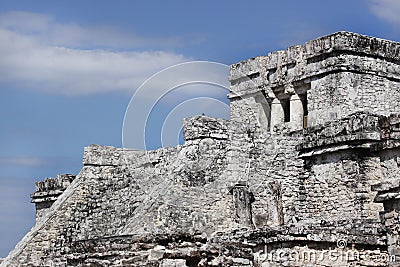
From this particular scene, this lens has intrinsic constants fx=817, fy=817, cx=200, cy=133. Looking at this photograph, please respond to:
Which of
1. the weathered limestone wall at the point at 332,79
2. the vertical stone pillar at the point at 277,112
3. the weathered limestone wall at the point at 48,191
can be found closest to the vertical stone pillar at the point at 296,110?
the weathered limestone wall at the point at 332,79

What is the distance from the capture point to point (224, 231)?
52.2 feet

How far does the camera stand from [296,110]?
65.5ft

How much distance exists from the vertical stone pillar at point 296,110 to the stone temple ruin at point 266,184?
28 millimetres

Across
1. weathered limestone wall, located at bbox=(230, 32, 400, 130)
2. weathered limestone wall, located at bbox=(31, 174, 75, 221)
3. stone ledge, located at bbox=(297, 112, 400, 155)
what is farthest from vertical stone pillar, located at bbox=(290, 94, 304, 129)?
weathered limestone wall, located at bbox=(31, 174, 75, 221)

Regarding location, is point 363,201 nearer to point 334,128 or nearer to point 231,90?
point 334,128

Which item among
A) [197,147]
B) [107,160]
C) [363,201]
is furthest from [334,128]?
[107,160]

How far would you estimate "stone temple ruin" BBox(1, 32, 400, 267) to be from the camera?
1152cm

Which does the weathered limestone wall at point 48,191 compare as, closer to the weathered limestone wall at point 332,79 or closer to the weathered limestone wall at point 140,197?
the weathered limestone wall at point 140,197

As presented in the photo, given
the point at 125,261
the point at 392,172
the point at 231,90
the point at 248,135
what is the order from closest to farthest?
the point at 125,261 < the point at 392,172 < the point at 248,135 < the point at 231,90

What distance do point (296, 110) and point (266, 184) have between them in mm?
3560

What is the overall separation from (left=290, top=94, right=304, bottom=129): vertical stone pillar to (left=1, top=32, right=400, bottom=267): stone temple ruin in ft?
0.09

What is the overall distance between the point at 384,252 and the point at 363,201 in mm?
3956

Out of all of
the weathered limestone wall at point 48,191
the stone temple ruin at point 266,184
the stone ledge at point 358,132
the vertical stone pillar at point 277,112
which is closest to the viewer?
the stone temple ruin at point 266,184

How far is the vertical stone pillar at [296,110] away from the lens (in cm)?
1988
